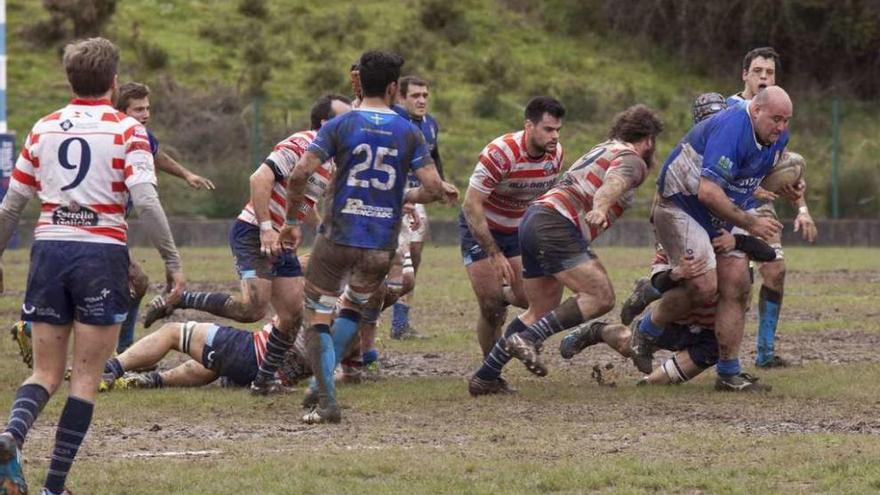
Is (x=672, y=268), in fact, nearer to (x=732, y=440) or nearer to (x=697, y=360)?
(x=697, y=360)

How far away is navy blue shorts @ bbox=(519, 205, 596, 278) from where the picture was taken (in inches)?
424

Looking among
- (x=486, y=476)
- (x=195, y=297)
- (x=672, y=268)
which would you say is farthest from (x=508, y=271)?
(x=486, y=476)

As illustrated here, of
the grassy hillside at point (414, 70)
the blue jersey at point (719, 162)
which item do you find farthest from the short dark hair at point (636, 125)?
the grassy hillside at point (414, 70)

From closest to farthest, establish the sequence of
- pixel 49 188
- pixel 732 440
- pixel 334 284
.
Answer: pixel 49 188 < pixel 732 440 < pixel 334 284

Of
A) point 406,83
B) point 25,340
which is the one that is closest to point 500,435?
point 25,340

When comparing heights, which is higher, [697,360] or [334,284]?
[334,284]

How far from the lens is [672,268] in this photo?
11109 mm

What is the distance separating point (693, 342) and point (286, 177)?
2943 mm

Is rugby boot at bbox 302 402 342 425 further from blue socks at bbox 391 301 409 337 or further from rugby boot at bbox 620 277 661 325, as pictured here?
blue socks at bbox 391 301 409 337

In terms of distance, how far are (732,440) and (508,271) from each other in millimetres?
2530

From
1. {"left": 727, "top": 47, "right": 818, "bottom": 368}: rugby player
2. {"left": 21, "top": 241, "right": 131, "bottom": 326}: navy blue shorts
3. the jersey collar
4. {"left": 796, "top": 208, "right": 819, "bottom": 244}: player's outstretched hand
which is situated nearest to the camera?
{"left": 21, "top": 241, "right": 131, "bottom": 326}: navy blue shorts

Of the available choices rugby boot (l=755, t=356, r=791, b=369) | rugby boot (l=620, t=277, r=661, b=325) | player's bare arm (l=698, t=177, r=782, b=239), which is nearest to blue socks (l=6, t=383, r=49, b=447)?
player's bare arm (l=698, t=177, r=782, b=239)

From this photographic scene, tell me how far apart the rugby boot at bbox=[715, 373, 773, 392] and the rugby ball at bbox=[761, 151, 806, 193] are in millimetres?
1350

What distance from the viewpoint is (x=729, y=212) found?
1047cm
